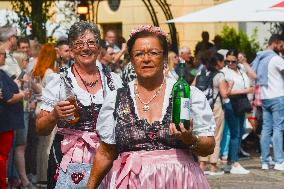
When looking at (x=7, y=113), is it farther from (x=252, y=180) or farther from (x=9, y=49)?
(x=252, y=180)

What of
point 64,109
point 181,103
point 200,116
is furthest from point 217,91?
point 181,103

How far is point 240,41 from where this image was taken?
24.5 m

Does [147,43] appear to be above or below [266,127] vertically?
above

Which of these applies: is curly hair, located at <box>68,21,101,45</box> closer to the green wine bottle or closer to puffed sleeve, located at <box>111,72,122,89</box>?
puffed sleeve, located at <box>111,72,122,89</box>

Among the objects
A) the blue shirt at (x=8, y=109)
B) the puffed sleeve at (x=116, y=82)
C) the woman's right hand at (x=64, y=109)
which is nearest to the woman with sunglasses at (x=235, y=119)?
the blue shirt at (x=8, y=109)

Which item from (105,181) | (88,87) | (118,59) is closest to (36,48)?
(118,59)

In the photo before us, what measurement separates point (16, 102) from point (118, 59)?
4.30 metres

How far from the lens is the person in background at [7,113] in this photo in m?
10.7

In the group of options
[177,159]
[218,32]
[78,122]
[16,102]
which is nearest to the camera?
[177,159]

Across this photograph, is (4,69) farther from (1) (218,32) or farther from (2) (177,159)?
(1) (218,32)

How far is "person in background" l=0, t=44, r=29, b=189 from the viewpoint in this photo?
1071 cm

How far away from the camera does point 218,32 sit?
1079 inches

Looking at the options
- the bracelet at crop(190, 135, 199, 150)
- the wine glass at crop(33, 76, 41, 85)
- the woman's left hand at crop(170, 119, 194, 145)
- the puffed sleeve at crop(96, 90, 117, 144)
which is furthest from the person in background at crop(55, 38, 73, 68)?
the woman's left hand at crop(170, 119, 194, 145)

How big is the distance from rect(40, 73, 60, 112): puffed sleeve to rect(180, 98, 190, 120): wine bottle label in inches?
86.0
